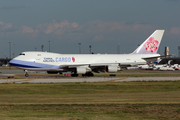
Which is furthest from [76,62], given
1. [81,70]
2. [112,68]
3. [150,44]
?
[150,44]

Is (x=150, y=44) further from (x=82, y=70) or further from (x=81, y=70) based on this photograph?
(x=81, y=70)

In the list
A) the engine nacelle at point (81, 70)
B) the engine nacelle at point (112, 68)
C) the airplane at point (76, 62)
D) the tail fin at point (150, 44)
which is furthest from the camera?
the tail fin at point (150, 44)

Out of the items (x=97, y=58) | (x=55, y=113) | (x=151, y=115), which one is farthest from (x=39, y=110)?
(x=97, y=58)

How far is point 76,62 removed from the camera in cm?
5688

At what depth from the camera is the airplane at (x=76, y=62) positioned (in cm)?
5497

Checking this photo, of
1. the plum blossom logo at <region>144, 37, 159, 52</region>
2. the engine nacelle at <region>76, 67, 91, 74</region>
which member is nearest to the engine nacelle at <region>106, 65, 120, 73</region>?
the engine nacelle at <region>76, 67, 91, 74</region>

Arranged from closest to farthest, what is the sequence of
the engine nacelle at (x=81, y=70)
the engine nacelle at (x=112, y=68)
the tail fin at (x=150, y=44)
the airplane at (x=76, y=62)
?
the engine nacelle at (x=81, y=70), the airplane at (x=76, y=62), the engine nacelle at (x=112, y=68), the tail fin at (x=150, y=44)

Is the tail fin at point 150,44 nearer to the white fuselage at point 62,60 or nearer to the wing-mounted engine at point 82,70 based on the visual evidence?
the white fuselage at point 62,60

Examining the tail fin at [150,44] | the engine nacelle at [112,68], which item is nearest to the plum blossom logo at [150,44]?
the tail fin at [150,44]

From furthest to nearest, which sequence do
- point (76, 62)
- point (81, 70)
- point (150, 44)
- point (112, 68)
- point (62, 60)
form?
point (150, 44)
point (76, 62)
point (62, 60)
point (112, 68)
point (81, 70)

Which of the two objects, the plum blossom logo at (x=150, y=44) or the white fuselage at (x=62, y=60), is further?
the plum blossom logo at (x=150, y=44)

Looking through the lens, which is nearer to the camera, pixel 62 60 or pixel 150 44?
pixel 62 60

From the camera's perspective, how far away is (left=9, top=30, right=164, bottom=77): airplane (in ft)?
180

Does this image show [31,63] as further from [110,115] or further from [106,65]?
[110,115]
